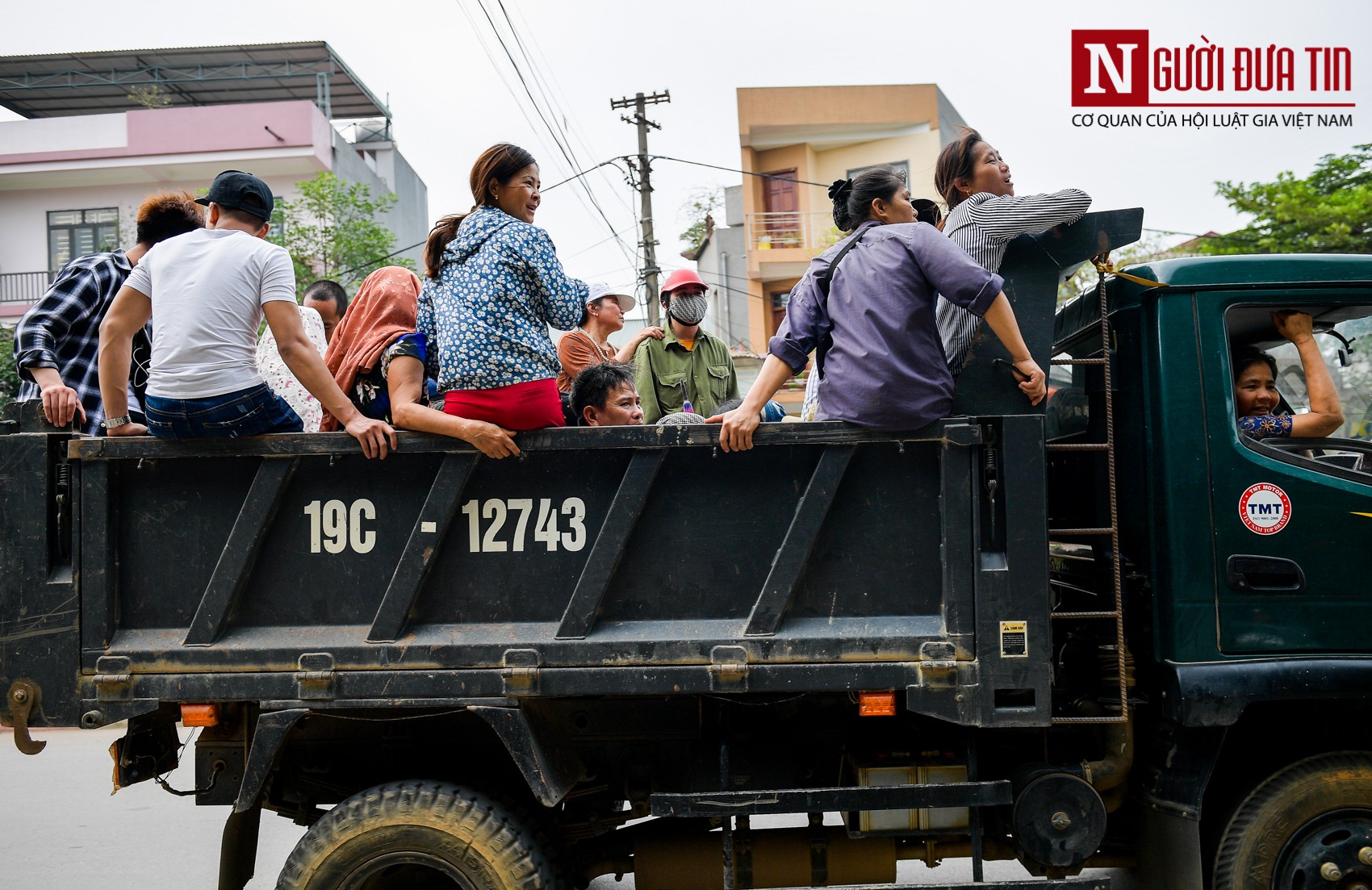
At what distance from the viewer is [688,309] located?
5.00 metres

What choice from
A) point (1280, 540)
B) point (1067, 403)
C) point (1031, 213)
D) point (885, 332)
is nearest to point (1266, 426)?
point (1280, 540)

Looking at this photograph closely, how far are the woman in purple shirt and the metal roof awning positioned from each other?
807 inches

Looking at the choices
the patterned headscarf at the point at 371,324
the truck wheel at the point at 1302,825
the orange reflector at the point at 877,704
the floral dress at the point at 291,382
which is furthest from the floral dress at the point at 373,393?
the truck wheel at the point at 1302,825

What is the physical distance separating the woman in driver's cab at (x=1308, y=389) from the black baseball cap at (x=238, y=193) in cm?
307

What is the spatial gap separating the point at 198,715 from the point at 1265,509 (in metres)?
3.14

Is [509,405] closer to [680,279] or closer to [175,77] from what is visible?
[680,279]

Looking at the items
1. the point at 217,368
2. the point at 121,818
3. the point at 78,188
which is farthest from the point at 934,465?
the point at 78,188

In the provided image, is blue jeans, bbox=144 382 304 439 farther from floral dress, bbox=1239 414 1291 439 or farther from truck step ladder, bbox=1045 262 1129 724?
floral dress, bbox=1239 414 1291 439

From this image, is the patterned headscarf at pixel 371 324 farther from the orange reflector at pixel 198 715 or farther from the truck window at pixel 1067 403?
the truck window at pixel 1067 403

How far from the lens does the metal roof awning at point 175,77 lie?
69.6 feet

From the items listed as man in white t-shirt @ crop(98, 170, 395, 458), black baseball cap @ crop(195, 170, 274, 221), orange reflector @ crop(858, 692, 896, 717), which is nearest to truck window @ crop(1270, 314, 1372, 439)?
orange reflector @ crop(858, 692, 896, 717)

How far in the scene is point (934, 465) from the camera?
8.98 ft

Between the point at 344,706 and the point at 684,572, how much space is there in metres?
1.02

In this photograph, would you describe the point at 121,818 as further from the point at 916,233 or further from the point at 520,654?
the point at 916,233
